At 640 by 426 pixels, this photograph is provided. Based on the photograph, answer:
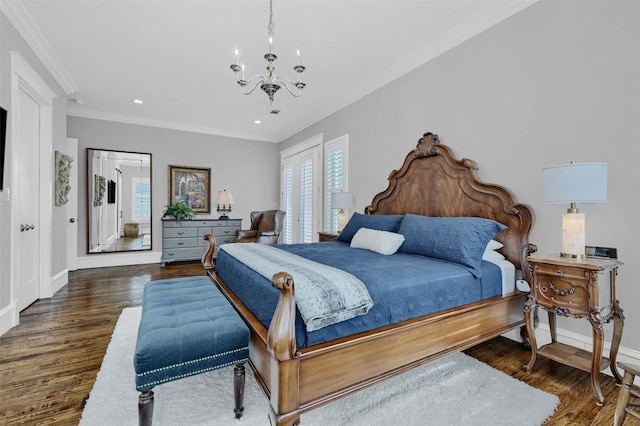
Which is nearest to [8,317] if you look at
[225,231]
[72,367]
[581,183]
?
[72,367]

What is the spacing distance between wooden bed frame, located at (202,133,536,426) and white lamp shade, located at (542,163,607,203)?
1.91ft

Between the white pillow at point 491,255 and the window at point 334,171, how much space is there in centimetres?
246

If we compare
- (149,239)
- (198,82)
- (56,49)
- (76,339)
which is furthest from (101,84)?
(76,339)

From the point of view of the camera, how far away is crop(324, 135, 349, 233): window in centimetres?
468

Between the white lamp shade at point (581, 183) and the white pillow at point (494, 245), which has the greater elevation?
the white lamp shade at point (581, 183)

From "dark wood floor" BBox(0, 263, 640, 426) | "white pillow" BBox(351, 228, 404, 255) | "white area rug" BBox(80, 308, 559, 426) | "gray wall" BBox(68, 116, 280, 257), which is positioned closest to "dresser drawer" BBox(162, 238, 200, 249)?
"gray wall" BBox(68, 116, 280, 257)

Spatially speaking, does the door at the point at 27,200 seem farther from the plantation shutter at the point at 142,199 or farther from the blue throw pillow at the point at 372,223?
the blue throw pillow at the point at 372,223

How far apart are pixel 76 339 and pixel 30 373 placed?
52cm

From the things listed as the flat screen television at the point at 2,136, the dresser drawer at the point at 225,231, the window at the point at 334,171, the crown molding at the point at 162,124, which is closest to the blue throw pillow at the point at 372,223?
the window at the point at 334,171

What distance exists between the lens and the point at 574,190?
5.93ft

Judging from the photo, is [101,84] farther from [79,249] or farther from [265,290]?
[265,290]

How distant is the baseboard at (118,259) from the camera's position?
5.42m

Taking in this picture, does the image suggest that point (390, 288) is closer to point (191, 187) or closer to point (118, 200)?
point (191, 187)

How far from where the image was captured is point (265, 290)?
167 centimetres
